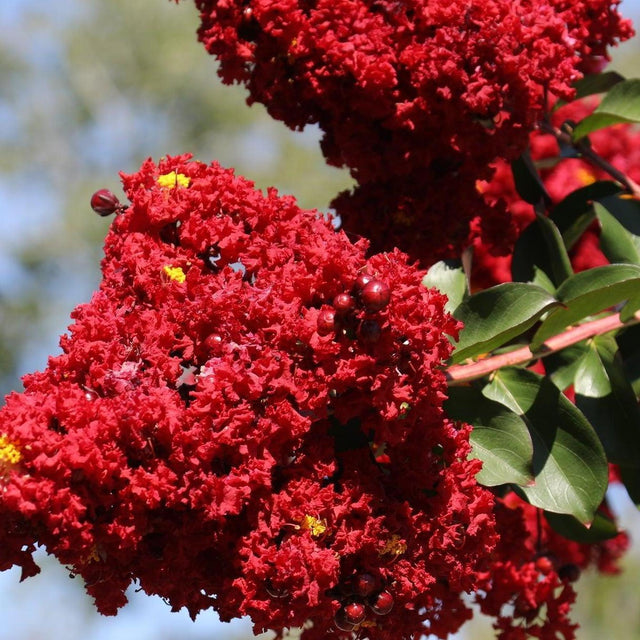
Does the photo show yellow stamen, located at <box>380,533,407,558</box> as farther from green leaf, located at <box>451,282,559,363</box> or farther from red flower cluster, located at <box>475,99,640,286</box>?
red flower cluster, located at <box>475,99,640,286</box>

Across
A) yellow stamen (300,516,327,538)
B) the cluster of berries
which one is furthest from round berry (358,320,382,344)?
yellow stamen (300,516,327,538)

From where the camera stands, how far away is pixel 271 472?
4.76ft

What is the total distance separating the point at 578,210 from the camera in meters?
2.17

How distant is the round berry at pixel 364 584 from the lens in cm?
145

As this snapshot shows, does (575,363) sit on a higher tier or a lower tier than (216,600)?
higher

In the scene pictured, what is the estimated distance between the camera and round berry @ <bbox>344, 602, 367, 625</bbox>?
1.43 m

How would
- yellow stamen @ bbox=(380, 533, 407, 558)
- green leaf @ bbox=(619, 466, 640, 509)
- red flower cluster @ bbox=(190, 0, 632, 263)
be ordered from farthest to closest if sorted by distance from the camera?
green leaf @ bbox=(619, 466, 640, 509) → red flower cluster @ bbox=(190, 0, 632, 263) → yellow stamen @ bbox=(380, 533, 407, 558)

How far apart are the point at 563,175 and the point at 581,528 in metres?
1.11

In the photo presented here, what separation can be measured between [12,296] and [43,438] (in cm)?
1155

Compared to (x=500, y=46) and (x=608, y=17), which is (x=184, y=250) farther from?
(x=608, y=17)

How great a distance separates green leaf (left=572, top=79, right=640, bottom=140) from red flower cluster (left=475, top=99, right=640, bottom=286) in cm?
31

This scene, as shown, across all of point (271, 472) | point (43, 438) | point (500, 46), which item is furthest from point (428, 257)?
point (43, 438)

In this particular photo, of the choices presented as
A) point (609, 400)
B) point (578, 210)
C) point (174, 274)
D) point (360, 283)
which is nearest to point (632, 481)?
point (609, 400)

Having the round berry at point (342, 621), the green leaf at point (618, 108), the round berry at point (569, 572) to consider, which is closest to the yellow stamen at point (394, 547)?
the round berry at point (342, 621)
